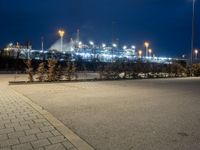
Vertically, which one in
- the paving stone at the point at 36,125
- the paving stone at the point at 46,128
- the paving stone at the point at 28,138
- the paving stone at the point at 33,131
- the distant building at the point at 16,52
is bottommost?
the paving stone at the point at 28,138

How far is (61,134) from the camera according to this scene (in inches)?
191

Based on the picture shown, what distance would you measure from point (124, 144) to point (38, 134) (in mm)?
1749

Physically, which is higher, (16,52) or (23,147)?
(16,52)

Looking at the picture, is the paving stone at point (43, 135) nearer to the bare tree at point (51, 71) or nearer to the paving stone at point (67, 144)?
the paving stone at point (67, 144)

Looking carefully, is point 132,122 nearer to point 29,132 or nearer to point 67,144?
point 67,144

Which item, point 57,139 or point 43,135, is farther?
point 43,135

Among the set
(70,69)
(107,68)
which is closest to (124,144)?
(70,69)

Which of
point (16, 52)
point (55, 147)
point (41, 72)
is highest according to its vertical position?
point (16, 52)

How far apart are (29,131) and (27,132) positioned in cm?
7

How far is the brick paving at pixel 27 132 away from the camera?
4215 mm

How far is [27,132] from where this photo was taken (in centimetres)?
498

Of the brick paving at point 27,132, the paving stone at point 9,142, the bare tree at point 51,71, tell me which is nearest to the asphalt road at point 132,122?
the brick paving at point 27,132

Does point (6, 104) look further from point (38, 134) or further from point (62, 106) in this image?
point (38, 134)

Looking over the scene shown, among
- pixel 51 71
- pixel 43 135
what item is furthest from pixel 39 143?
pixel 51 71
